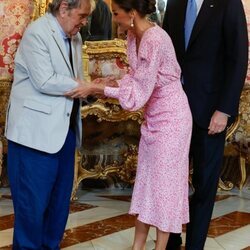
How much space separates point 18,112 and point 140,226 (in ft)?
2.71

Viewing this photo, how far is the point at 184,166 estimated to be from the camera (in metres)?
2.53

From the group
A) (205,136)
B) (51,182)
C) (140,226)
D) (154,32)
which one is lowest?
(140,226)

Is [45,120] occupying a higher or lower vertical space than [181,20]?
lower

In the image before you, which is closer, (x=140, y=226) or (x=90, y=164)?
(x=140, y=226)

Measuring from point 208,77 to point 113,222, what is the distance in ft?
4.68

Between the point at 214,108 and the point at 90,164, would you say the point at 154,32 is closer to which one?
the point at 214,108

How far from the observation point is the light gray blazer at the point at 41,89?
2270 millimetres

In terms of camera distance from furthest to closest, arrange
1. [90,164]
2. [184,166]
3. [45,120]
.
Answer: [90,164] → [184,166] → [45,120]

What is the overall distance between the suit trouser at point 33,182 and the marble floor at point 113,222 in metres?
0.61

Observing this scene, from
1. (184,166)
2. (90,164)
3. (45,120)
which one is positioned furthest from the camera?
(90,164)

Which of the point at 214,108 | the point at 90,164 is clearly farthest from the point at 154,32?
the point at 90,164

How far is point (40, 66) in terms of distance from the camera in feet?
7.39

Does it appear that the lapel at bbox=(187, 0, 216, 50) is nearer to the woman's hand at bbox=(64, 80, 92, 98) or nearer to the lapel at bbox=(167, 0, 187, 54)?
the lapel at bbox=(167, 0, 187, 54)

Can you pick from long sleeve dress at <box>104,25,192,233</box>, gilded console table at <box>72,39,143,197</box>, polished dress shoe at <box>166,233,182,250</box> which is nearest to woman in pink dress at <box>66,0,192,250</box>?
long sleeve dress at <box>104,25,192,233</box>
